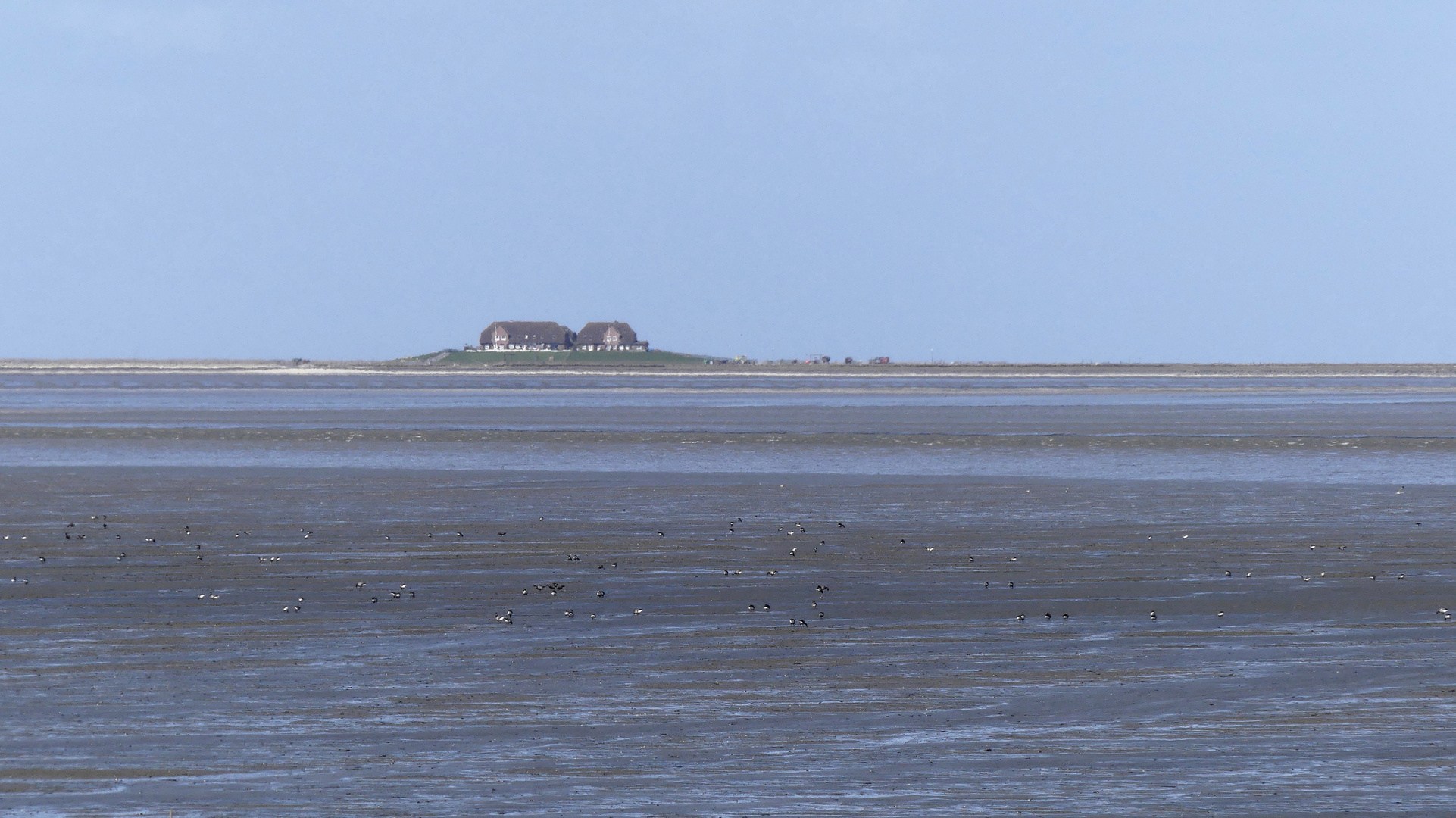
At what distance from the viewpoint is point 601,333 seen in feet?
648

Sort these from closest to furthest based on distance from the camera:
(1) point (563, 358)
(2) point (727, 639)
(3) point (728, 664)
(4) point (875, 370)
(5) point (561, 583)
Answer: (3) point (728, 664) < (2) point (727, 639) < (5) point (561, 583) < (4) point (875, 370) < (1) point (563, 358)

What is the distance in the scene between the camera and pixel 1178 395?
268 ft

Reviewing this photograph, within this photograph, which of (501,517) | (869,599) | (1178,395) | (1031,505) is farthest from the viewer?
(1178,395)

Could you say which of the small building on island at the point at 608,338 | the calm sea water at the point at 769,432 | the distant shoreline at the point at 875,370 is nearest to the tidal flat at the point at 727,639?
the calm sea water at the point at 769,432

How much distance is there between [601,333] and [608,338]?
2.66m

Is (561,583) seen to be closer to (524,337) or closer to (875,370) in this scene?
(875,370)

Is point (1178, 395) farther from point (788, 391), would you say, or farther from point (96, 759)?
point (96, 759)

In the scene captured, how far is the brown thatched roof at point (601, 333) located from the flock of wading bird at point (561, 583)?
171950mm

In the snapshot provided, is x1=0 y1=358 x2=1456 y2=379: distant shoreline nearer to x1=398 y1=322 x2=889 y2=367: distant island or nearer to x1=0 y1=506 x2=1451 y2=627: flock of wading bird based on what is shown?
x1=398 y1=322 x2=889 y2=367: distant island

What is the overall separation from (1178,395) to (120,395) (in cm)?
6020

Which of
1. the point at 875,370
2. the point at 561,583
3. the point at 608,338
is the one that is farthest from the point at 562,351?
the point at 561,583

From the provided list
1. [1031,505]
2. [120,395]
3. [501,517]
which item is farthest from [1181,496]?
[120,395]

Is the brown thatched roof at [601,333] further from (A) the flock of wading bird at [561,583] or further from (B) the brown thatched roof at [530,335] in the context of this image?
(A) the flock of wading bird at [561,583]

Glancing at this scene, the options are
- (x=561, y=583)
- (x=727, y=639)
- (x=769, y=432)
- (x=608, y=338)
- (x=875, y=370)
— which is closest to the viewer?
(x=727, y=639)
